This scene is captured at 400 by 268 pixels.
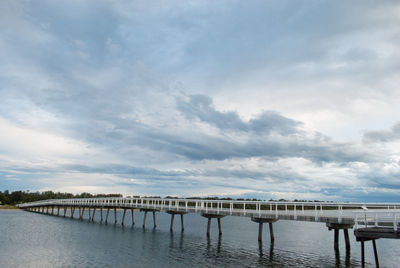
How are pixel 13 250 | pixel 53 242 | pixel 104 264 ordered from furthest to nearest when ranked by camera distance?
pixel 53 242
pixel 13 250
pixel 104 264

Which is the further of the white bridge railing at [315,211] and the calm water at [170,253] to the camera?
the calm water at [170,253]

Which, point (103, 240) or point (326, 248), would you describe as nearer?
point (326, 248)

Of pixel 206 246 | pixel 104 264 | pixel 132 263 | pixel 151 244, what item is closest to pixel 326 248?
pixel 206 246

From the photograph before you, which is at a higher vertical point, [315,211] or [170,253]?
[315,211]

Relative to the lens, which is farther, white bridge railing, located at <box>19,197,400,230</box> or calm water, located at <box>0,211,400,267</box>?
calm water, located at <box>0,211,400,267</box>

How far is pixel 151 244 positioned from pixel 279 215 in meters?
17.5

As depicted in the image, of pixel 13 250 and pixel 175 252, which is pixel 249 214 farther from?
pixel 13 250

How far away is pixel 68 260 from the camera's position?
30.7m

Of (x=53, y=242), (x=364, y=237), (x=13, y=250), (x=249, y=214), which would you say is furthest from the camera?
(x=53, y=242)

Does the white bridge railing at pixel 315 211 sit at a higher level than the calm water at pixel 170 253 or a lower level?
higher

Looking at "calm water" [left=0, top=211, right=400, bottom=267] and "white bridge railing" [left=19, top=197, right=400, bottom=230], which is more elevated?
"white bridge railing" [left=19, top=197, right=400, bottom=230]

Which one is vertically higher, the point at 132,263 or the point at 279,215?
the point at 279,215

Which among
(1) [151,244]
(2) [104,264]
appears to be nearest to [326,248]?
(1) [151,244]

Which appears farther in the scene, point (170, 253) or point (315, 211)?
point (170, 253)
